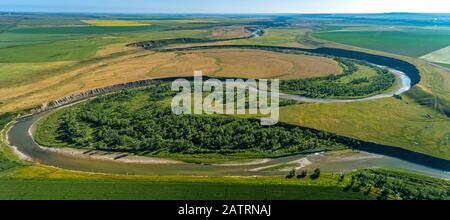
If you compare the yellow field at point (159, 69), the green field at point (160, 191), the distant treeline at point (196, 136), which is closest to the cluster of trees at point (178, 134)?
the distant treeline at point (196, 136)

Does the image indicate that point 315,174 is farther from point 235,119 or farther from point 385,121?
point 385,121

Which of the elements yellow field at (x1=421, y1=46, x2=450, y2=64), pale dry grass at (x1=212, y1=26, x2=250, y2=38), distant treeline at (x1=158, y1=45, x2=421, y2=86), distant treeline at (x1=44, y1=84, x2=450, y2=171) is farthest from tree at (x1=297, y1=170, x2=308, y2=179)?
pale dry grass at (x1=212, y1=26, x2=250, y2=38)

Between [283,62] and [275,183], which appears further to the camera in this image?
[283,62]

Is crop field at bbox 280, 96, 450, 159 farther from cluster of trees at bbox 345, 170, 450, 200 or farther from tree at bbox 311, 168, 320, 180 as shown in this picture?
tree at bbox 311, 168, 320, 180

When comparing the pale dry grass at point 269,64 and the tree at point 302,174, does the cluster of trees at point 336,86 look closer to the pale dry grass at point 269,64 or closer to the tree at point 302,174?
the pale dry grass at point 269,64
